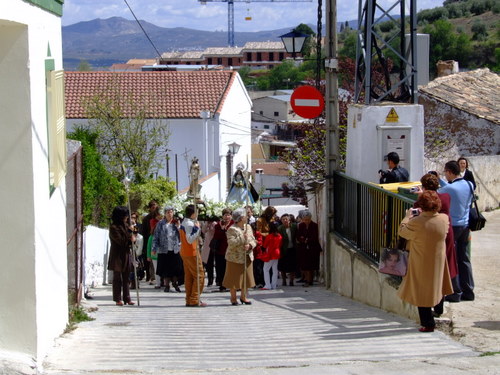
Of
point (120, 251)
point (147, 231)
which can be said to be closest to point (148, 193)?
point (147, 231)

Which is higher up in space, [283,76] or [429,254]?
[283,76]

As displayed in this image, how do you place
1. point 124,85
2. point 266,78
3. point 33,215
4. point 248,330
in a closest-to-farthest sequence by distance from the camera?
point 33,215, point 248,330, point 124,85, point 266,78

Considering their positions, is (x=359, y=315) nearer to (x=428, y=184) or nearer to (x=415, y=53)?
(x=428, y=184)

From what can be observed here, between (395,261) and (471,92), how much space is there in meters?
22.9

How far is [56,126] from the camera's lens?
8.38 m

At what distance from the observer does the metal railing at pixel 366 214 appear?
1077cm

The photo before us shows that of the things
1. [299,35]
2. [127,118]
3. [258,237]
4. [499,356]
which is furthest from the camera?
[127,118]

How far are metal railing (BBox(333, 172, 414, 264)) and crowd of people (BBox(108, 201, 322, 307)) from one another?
0.94 metres

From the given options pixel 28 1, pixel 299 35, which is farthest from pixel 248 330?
pixel 299 35

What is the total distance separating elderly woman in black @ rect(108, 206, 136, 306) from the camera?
39.3ft

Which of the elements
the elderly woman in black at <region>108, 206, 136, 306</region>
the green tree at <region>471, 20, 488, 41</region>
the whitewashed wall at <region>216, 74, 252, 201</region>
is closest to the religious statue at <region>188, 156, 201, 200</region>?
the elderly woman in black at <region>108, 206, 136, 306</region>

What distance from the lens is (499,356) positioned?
745 centimetres

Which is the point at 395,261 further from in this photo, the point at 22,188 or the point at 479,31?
the point at 479,31

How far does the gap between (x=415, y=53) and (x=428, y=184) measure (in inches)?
246
